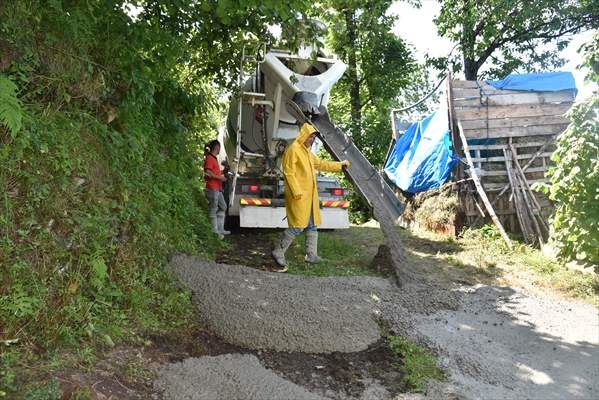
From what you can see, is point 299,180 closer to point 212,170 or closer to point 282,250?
point 282,250

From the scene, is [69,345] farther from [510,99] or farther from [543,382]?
[510,99]

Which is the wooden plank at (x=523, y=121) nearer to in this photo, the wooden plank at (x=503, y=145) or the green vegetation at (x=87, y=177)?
the wooden plank at (x=503, y=145)

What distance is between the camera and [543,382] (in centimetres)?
370

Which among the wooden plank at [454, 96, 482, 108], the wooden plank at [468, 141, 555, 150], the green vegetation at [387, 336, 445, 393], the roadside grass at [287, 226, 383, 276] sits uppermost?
the wooden plank at [454, 96, 482, 108]

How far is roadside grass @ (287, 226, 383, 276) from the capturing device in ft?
19.8

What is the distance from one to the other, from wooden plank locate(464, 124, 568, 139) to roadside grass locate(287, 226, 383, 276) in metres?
2.51

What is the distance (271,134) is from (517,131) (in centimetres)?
434

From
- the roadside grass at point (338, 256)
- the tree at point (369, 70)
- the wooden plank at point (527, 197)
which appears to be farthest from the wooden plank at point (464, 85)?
the tree at point (369, 70)

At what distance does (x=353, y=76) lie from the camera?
16078 millimetres

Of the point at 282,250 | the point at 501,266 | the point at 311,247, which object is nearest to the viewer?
the point at 282,250

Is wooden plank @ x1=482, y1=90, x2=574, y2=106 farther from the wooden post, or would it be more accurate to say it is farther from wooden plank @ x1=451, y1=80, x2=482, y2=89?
the wooden post

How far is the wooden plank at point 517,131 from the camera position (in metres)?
8.52

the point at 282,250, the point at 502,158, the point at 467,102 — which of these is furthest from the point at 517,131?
the point at 282,250

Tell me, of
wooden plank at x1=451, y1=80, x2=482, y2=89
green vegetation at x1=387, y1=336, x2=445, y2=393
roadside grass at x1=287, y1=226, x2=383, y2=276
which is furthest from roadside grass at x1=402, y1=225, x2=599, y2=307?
wooden plank at x1=451, y1=80, x2=482, y2=89
